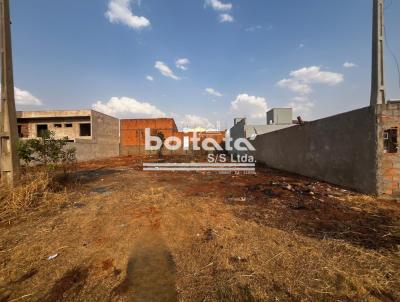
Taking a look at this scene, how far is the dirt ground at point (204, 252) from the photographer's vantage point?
1.79m

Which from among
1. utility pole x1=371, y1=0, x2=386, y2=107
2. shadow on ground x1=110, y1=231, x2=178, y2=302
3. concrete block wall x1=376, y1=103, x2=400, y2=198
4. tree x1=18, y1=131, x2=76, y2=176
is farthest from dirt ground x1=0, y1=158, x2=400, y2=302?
utility pole x1=371, y1=0, x2=386, y2=107

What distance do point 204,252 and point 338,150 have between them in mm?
5235

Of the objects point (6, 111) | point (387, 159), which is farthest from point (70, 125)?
point (387, 159)

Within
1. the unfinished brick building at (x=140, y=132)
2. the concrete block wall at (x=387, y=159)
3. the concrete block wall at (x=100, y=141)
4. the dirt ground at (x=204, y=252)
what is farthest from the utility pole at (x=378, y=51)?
the unfinished brick building at (x=140, y=132)

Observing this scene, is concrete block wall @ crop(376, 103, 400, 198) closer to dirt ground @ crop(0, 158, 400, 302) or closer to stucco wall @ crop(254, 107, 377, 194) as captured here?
stucco wall @ crop(254, 107, 377, 194)

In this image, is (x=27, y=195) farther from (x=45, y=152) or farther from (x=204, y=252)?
(x=204, y=252)

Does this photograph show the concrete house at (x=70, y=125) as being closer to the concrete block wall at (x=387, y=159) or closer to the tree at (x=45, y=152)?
the tree at (x=45, y=152)

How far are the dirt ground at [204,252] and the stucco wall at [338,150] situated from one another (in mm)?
827

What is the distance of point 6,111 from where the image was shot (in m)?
4.62

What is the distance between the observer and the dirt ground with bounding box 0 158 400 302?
1.79m

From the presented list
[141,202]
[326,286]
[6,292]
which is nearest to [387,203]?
[326,286]

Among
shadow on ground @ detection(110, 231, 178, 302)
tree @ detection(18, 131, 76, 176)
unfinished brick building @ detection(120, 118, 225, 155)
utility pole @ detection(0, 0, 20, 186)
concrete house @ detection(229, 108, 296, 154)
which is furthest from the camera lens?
unfinished brick building @ detection(120, 118, 225, 155)

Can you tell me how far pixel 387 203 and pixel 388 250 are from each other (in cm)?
239

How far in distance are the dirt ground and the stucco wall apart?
2.71ft
